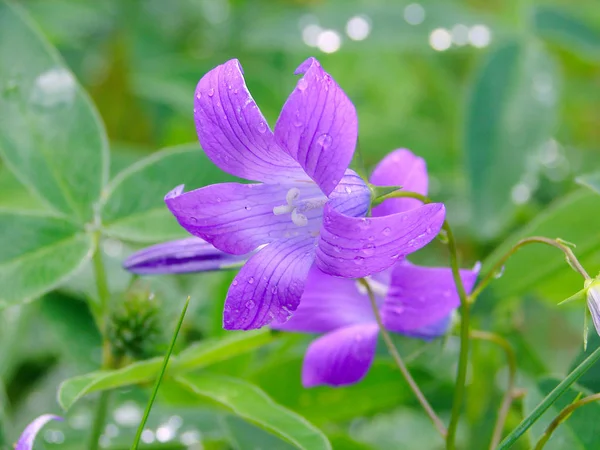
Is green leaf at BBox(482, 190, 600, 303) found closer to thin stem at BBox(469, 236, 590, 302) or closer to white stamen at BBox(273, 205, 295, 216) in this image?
thin stem at BBox(469, 236, 590, 302)

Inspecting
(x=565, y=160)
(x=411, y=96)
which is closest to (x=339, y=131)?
(x=565, y=160)

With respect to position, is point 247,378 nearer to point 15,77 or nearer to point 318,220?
point 318,220

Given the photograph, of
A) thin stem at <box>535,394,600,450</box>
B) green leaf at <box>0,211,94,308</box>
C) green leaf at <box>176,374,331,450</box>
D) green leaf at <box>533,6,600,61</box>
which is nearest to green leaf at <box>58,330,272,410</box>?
green leaf at <box>176,374,331,450</box>

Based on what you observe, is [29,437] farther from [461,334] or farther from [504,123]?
[504,123]

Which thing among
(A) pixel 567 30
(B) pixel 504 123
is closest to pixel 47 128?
(B) pixel 504 123

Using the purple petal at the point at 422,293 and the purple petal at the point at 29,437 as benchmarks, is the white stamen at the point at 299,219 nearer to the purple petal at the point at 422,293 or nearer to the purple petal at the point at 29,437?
the purple petal at the point at 422,293

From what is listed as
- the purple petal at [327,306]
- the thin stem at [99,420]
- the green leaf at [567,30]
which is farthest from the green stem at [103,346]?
the green leaf at [567,30]
